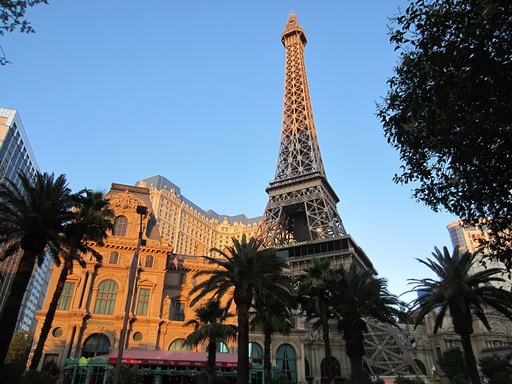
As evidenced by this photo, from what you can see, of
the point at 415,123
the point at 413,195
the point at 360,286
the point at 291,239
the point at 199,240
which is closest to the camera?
the point at 415,123

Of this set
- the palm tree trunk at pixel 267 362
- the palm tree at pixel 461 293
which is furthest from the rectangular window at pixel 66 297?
the palm tree at pixel 461 293

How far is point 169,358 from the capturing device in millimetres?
34688

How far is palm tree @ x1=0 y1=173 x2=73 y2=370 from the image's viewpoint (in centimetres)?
2262

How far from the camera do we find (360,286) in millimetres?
28641

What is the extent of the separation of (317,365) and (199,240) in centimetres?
Answer: 12253

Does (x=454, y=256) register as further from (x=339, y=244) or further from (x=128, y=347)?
(x=339, y=244)

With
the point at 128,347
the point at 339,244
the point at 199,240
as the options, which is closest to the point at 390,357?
the point at 339,244

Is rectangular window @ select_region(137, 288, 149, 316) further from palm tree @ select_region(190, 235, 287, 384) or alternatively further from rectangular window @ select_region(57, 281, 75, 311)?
palm tree @ select_region(190, 235, 287, 384)

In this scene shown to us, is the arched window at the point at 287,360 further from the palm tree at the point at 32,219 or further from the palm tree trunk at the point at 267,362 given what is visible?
the palm tree at the point at 32,219

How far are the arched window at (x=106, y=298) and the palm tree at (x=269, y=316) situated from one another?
20.9m

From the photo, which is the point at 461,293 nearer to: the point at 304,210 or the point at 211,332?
the point at 211,332

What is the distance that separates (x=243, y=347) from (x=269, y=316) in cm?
438

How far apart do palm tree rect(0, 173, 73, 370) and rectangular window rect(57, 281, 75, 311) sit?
18.1 meters

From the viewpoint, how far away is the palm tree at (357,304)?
2809 centimetres
